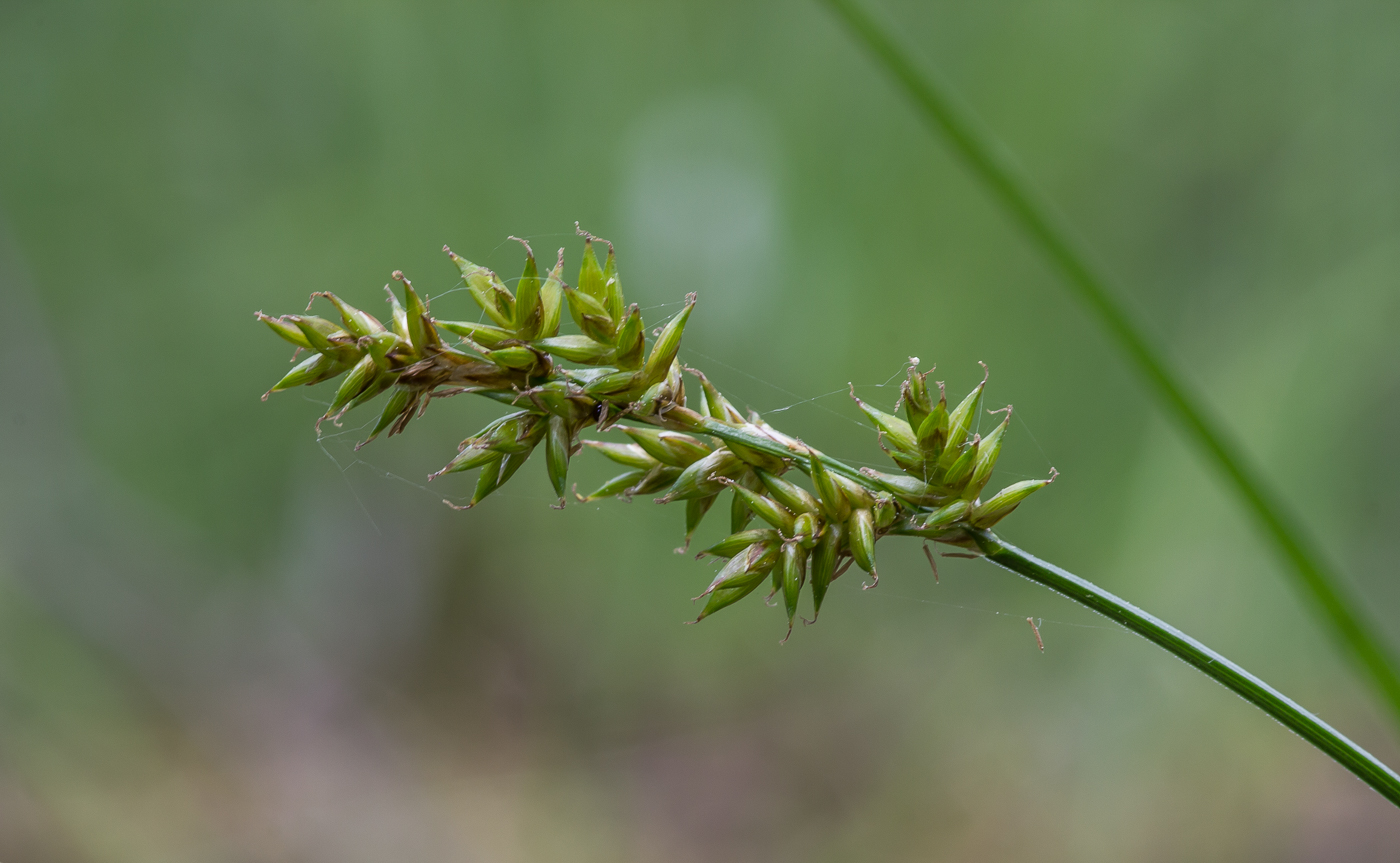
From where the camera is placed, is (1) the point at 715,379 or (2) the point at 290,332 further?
(1) the point at 715,379

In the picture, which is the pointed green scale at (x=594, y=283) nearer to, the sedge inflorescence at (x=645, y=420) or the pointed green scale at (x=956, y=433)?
the sedge inflorescence at (x=645, y=420)

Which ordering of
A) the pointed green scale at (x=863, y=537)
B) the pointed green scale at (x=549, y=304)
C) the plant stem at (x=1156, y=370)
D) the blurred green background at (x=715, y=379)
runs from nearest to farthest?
the plant stem at (x=1156, y=370), the pointed green scale at (x=863, y=537), the pointed green scale at (x=549, y=304), the blurred green background at (x=715, y=379)

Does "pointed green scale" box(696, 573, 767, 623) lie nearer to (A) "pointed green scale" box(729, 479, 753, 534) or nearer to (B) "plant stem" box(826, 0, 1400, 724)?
(A) "pointed green scale" box(729, 479, 753, 534)

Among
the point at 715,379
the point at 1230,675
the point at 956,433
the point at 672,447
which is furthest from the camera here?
the point at 715,379

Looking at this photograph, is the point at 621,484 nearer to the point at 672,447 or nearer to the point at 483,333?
the point at 672,447

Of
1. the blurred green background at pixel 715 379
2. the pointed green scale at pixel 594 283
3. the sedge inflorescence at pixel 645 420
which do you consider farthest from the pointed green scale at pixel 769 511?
the blurred green background at pixel 715 379

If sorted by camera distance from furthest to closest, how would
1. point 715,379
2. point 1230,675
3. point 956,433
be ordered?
point 715,379
point 956,433
point 1230,675

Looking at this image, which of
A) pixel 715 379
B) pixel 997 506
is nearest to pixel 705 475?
pixel 997 506
